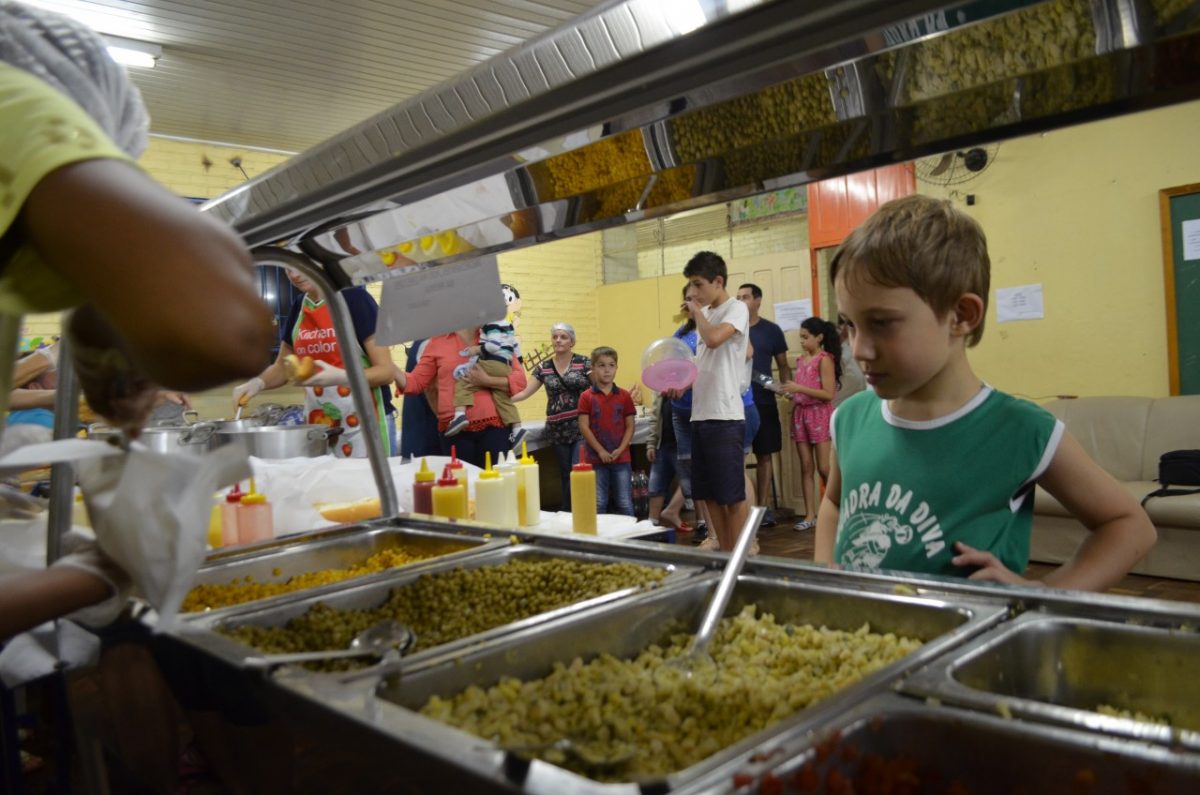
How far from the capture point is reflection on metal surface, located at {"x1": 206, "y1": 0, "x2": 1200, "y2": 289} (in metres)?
0.71

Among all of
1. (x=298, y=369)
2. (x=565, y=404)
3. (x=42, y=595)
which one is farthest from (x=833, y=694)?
(x=565, y=404)

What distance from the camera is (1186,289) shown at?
17.7ft

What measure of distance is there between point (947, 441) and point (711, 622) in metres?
0.56

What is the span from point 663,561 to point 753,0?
0.98 m

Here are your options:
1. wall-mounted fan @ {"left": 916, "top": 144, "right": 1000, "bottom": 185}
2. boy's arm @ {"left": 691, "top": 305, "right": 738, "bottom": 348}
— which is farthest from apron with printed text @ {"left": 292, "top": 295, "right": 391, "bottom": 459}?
wall-mounted fan @ {"left": 916, "top": 144, "right": 1000, "bottom": 185}

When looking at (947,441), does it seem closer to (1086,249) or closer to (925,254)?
(925,254)

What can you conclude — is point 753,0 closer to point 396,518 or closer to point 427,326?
point 427,326

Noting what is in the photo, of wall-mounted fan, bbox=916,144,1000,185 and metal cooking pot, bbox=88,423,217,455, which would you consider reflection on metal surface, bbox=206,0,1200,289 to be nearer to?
metal cooking pot, bbox=88,423,217,455

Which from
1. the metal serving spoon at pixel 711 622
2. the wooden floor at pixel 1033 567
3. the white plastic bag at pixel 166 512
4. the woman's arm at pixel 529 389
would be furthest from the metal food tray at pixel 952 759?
the woman's arm at pixel 529 389

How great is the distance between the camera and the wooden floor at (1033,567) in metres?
4.21

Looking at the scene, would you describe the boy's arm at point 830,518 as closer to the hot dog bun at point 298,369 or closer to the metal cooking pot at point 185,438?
the hot dog bun at point 298,369

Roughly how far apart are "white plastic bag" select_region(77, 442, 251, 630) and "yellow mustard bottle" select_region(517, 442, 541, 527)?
4.97 ft

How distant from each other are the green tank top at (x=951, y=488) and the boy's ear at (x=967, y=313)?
120mm

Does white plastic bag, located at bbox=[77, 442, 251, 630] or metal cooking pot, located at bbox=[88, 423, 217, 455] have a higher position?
white plastic bag, located at bbox=[77, 442, 251, 630]
